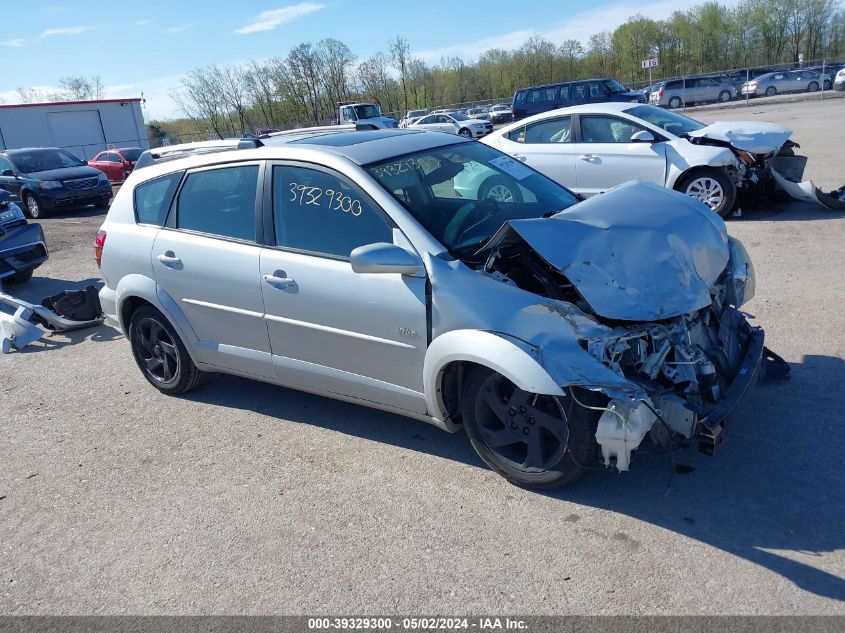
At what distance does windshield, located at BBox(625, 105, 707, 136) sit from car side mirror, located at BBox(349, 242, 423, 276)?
23.7 feet

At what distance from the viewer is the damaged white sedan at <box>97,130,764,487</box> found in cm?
330

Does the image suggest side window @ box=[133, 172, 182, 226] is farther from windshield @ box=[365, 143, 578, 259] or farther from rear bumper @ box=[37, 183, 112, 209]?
rear bumper @ box=[37, 183, 112, 209]

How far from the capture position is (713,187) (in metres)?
9.32

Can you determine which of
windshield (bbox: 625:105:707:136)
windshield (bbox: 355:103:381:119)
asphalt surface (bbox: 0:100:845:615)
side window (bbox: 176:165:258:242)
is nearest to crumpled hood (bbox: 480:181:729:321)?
asphalt surface (bbox: 0:100:845:615)

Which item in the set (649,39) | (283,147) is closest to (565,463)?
(283,147)

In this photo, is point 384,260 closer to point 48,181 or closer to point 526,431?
point 526,431

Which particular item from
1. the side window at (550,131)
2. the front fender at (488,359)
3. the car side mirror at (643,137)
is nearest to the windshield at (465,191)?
the front fender at (488,359)

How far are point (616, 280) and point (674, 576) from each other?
138 cm

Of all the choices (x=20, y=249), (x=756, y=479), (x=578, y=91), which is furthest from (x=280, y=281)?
(x=578, y=91)

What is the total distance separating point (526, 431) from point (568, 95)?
28.6m

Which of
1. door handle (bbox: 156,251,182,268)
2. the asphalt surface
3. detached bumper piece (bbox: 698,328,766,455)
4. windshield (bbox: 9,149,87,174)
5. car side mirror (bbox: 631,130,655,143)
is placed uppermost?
windshield (bbox: 9,149,87,174)

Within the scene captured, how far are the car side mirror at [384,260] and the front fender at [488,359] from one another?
40 cm

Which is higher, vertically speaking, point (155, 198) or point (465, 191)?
point (155, 198)

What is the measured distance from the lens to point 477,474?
3.87 meters
